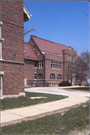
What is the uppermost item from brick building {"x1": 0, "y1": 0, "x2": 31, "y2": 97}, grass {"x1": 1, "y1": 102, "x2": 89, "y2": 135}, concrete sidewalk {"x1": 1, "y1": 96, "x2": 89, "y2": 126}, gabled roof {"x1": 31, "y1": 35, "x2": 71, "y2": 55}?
gabled roof {"x1": 31, "y1": 35, "x2": 71, "y2": 55}

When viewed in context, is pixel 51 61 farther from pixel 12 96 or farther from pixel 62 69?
pixel 12 96

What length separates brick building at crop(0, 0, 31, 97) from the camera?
36.3 feet

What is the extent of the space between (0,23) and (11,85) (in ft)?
15.5

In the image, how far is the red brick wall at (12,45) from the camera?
1119cm

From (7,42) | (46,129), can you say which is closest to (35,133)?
(46,129)

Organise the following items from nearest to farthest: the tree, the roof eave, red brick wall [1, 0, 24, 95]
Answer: red brick wall [1, 0, 24, 95] < the roof eave < the tree

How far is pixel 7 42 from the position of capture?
11.4 metres

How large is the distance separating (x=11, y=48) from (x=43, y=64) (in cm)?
2510

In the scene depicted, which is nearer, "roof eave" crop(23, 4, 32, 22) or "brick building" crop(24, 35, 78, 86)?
"roof eave" crop(23, 4, 32, 22)

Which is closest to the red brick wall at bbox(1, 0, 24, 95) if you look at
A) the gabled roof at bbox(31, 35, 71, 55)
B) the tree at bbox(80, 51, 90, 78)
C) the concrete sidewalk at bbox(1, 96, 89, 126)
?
Answer: the concrete sidewalk at bbox(1, 96, 89, 126)

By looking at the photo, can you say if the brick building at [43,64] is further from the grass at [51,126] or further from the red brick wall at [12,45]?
the grass at [51,126]

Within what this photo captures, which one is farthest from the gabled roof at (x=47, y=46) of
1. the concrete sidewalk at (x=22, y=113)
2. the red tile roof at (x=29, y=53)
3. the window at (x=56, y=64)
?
the concrete sidewalk at (x=22, y=113)

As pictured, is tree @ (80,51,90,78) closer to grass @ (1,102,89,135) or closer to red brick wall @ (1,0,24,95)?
red brick wall @ (1,0,24,95)

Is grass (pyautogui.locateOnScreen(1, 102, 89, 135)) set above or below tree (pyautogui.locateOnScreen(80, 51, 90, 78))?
below
